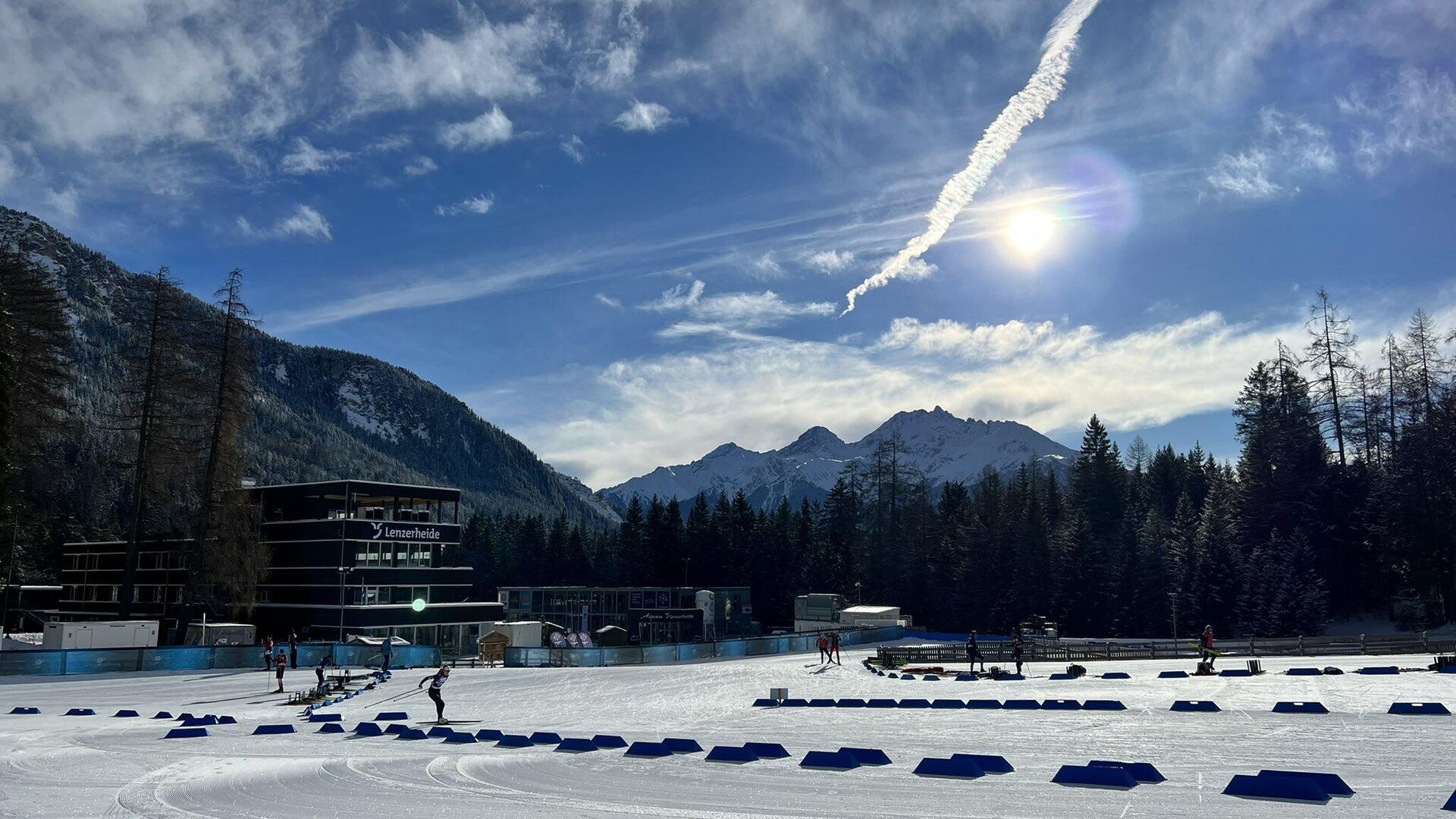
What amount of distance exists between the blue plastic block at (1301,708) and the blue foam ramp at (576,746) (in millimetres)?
17974

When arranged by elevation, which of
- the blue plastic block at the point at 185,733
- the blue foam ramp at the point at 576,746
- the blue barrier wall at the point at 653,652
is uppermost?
the blue foam ramp at the point at 576,746

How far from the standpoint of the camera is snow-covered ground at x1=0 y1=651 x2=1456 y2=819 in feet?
47.0

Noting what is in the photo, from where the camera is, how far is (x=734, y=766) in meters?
18.3

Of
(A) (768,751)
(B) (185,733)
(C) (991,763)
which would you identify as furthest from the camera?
(B) (185,733)

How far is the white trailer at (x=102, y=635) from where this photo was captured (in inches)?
1977

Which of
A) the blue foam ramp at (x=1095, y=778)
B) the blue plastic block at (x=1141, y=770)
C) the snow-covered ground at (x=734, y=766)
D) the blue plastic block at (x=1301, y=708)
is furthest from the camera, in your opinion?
the blue plastic block at (x=1301, y=708)

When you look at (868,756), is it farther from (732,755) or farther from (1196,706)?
(1196,706)

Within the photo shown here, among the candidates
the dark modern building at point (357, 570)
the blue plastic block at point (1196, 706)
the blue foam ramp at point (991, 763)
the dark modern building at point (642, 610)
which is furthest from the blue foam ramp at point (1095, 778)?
the dark modern building at point (642, 610)

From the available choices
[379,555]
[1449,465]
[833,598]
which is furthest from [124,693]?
[1449,465]

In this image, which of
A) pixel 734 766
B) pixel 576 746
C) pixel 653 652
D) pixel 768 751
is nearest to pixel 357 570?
pixel 653 652

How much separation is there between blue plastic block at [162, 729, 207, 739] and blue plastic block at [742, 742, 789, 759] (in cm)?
1511

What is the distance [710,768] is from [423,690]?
80.4 feet

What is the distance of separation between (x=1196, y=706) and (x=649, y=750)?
15994 millimetres

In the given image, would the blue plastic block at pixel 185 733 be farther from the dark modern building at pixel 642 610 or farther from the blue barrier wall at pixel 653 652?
the dark modern building at pixel 642 610
